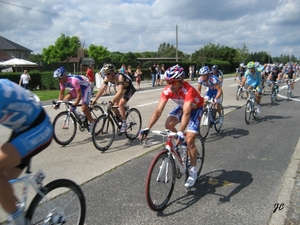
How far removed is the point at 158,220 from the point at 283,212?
1645 millimetres

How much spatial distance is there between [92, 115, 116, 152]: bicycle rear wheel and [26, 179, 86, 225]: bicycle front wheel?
3.30 m

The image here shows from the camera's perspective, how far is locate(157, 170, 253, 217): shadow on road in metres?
4.15

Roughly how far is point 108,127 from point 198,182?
3.05 meters

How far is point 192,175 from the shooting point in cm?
446

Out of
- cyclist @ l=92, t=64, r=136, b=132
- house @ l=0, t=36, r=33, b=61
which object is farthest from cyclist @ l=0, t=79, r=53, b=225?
house @ l=0, t=36, r=33, b=61

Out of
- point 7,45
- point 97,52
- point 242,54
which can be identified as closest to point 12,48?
point 7,45

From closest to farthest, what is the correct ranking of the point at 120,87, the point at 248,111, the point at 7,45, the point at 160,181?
1. the point at 160,181
2. the point at 120,87
3. the point at 248,111
4. the point at 7,45

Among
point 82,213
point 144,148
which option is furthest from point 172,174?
point 144,148

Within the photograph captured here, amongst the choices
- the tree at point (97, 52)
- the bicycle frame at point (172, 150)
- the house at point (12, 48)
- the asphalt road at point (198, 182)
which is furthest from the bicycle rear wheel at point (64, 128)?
the tree at point (97, 52)

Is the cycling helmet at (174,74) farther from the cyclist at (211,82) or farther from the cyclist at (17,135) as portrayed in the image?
the cyclist at (211,82)

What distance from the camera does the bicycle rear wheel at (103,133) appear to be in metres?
6.62

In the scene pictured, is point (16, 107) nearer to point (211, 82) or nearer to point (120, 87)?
point (120, 87)

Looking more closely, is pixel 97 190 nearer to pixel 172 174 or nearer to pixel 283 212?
pixel 172 174

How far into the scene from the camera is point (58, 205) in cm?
300
